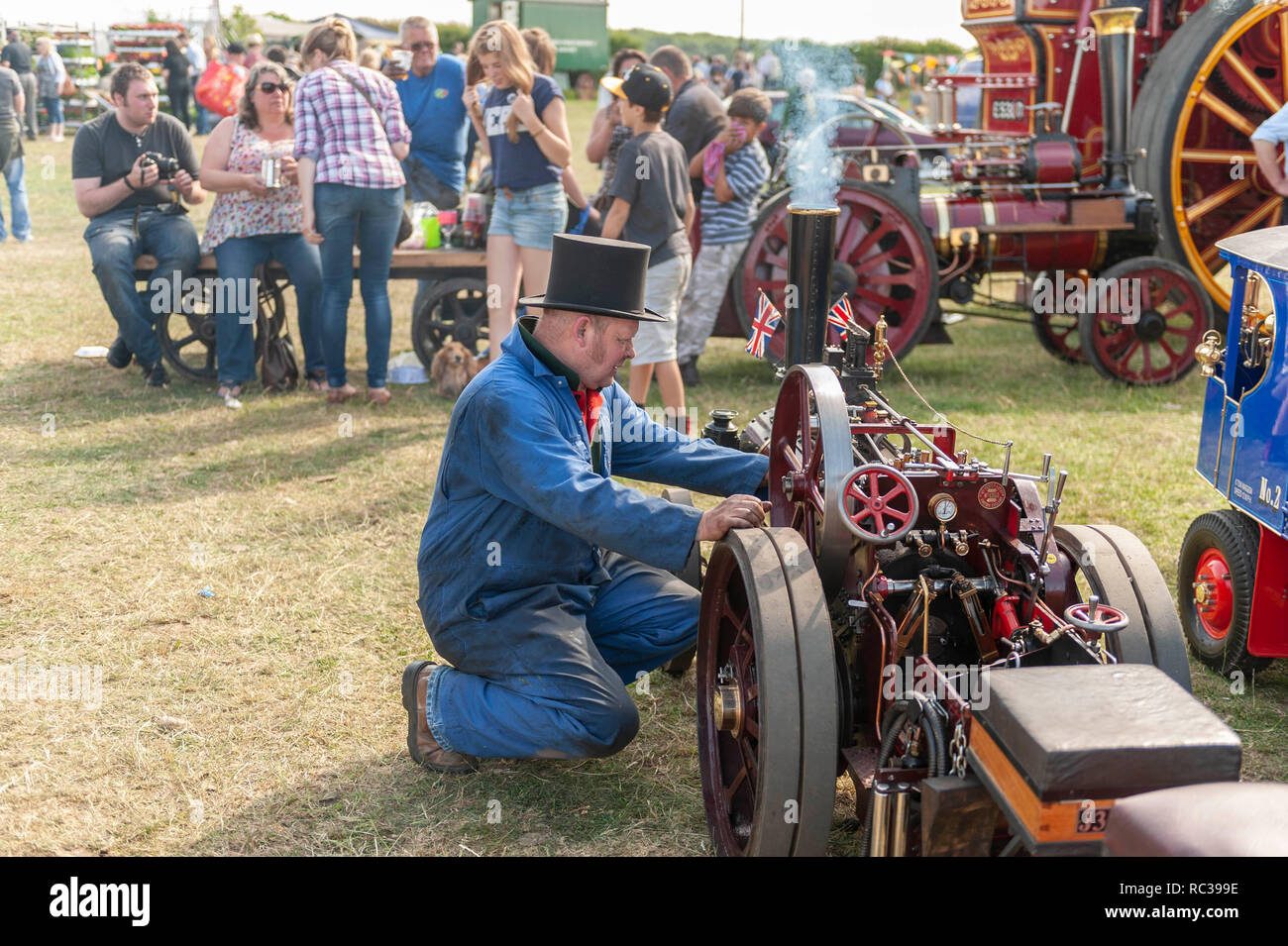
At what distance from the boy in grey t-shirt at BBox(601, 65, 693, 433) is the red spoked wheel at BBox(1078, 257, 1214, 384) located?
288 cm

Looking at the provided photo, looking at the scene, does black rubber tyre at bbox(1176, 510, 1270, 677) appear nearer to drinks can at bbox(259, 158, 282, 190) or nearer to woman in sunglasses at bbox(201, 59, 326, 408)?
woman in sunglasses at bbox(201, 59, 326, 408)

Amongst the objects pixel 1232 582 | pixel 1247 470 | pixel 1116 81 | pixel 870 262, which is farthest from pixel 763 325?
pixel 1116 81

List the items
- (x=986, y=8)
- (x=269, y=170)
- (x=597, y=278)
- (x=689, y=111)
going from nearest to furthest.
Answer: (x=597, y=278), (x=269, y=170), (x=689, y=111), (x=986, y=8)

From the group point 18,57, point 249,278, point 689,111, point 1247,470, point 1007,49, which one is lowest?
point 1247,470

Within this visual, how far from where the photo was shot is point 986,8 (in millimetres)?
9664

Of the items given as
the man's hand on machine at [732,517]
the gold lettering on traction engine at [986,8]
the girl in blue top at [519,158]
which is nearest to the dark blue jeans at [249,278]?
the girl in blue top at [519,158]

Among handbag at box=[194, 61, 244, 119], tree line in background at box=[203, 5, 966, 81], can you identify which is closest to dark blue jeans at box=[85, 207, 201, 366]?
handbag at box=[194, 61, 244, 119]

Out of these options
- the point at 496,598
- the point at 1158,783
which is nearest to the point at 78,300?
the point at 496,598

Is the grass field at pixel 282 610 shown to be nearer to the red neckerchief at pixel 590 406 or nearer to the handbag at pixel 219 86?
the red neckerchief at pixel 590 406

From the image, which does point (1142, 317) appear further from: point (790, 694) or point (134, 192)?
point (134, 192)

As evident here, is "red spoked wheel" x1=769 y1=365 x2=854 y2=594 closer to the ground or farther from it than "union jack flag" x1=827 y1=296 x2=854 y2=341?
closer to the ground

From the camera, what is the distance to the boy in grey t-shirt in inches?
235

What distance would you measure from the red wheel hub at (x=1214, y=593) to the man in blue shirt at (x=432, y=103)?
5.73m

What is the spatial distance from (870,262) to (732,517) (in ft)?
15.9
